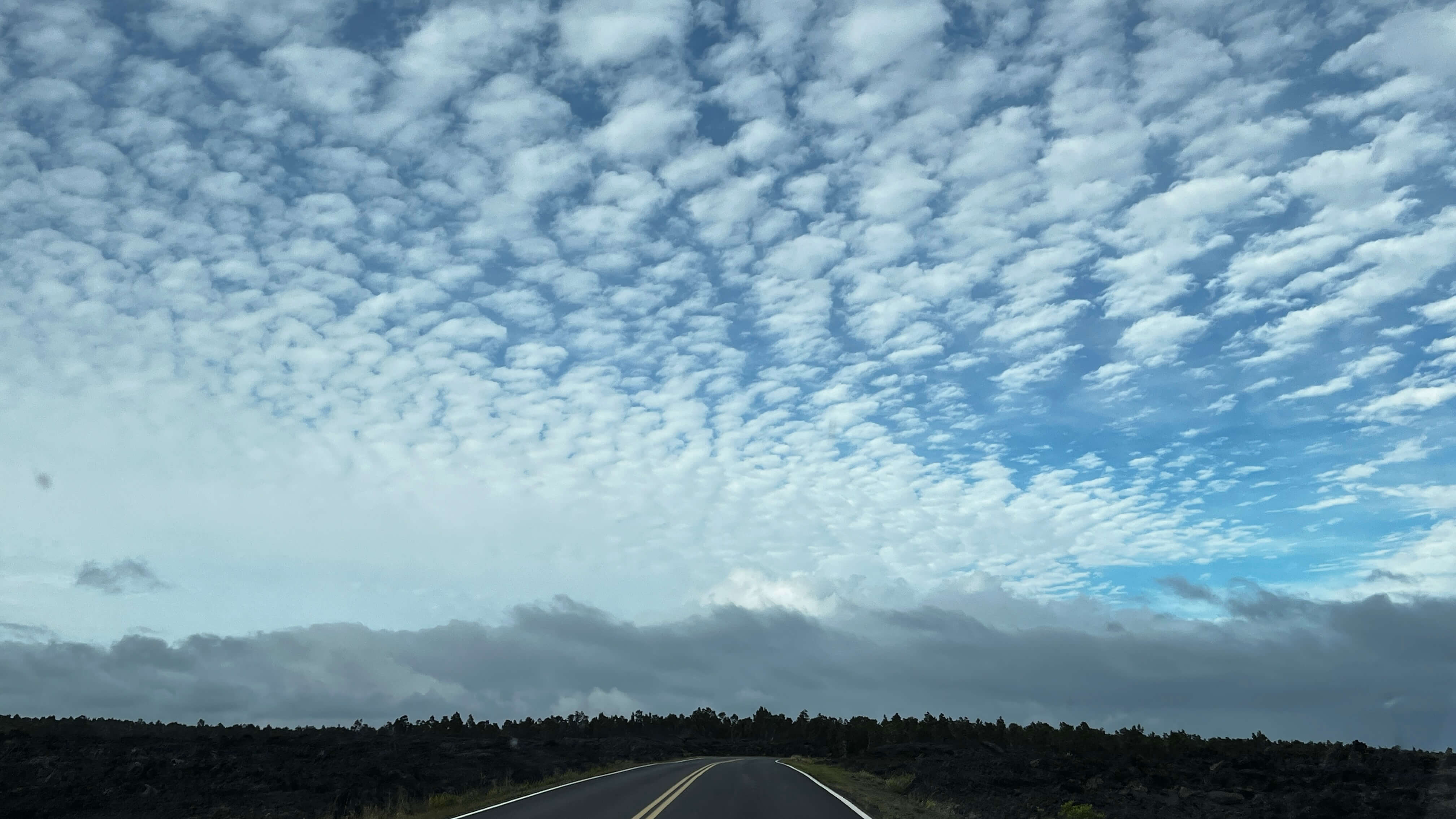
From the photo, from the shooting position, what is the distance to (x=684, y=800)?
22.3m

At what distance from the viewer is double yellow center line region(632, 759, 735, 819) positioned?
18609 mm

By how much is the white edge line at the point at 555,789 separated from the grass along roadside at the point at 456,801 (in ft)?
0.36

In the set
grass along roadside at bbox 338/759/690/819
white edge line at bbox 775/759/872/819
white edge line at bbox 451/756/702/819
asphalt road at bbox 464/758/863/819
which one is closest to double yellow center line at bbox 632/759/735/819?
asphalt road at bbox 464/758/863/819

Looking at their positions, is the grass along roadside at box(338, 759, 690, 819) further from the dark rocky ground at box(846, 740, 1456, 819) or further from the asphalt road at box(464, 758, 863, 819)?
the dark rocky ground at box(846, 740, 1456, 819)

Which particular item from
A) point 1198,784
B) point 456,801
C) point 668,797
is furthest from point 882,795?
point 1198,784

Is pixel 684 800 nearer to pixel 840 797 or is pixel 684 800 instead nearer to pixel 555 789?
pixel 840 797

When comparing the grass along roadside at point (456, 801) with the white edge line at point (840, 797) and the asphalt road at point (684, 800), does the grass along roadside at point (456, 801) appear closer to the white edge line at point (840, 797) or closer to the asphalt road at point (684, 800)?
the asphalt road at point (684, 800)

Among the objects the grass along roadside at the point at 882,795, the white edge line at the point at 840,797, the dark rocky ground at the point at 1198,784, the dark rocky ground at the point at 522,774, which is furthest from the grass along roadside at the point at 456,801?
the dark rocky ground at the point at 1198,784

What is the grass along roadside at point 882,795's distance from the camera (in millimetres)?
21453

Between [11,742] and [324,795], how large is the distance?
32251mm

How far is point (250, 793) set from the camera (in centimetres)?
3105

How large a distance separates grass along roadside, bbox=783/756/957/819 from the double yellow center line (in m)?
4.69

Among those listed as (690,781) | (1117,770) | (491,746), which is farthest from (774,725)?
(690,781)

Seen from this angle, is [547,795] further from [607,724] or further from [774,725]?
[774,725]
